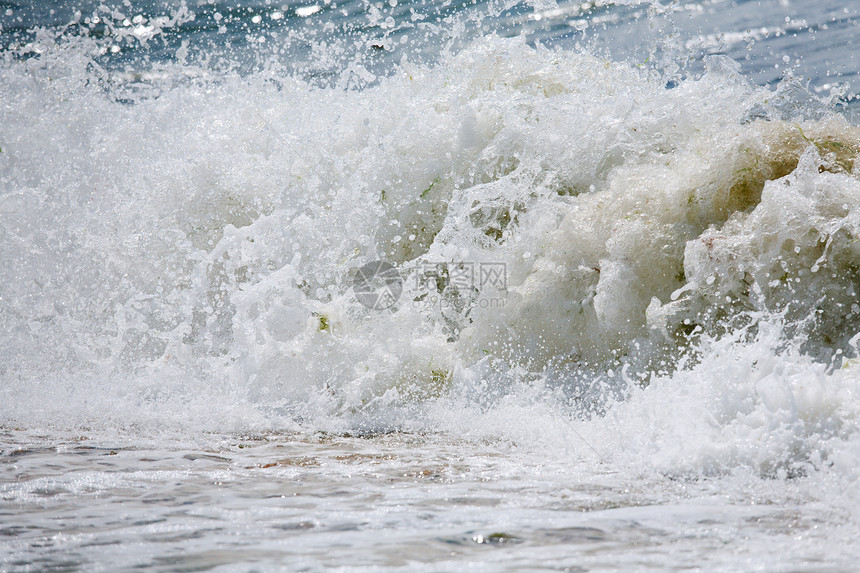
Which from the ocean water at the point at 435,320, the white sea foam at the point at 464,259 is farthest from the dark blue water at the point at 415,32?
the white sea foam at the point at 464,259

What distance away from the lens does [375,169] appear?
451 cm

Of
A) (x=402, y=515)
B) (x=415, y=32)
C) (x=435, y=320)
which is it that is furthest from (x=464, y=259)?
(x=415, y=32)

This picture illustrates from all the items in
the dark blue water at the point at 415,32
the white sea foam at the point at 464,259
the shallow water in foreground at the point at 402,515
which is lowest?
the shallow water in foreground at the point at 402,515

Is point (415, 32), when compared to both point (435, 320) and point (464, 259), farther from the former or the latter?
point (435, 320)

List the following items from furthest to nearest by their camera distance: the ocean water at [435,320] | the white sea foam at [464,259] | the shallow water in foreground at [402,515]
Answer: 1. the white sea foam at [464,259]
2. the ocean water at [435,320]
3. the shallow water in foreground at [402,515]

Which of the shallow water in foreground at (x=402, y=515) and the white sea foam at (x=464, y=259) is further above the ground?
the white sea foam at (x=464, y=259)

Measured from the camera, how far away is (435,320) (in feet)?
12.4

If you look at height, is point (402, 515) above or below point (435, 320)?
below

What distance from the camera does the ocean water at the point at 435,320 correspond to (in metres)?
1.93

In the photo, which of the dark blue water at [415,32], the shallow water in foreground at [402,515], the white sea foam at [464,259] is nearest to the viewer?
the shallow water in foreground at [402,515]

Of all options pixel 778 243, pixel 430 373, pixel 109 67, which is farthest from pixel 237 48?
pixel 778 243

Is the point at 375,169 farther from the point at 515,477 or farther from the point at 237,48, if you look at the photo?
the point at 237,48

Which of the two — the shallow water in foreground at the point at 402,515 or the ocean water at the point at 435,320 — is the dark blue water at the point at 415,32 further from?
the shallow water in foreground at the point at 402,515

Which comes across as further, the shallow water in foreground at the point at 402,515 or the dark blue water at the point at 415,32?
the dark blue water at the point at 415,32
